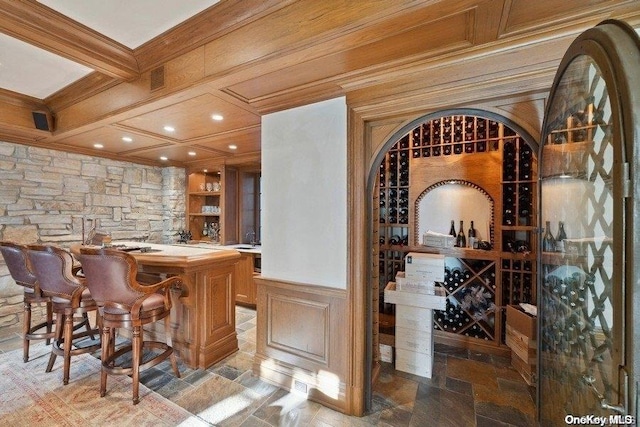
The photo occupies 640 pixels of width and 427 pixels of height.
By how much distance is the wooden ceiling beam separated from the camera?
1.52 meters

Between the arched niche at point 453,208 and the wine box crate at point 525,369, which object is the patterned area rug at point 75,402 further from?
the arched niche at point 453,208

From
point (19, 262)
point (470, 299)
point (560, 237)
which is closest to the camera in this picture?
point (560, 237)

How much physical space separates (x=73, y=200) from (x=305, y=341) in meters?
3.96

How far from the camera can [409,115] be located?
179cm

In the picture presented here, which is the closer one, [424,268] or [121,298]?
[121,298]

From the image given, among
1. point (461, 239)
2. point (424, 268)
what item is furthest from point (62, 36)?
point (461, 239)

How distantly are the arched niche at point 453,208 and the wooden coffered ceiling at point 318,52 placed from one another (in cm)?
161

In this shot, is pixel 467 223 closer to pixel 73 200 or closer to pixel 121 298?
pixel 121 298

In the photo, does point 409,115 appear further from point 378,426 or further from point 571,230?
point 378,426

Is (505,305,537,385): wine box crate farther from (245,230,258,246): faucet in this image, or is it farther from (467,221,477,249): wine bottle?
(245,230,258,246): faucet

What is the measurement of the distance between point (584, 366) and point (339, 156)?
1655 millimetres

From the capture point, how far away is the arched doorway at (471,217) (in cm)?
263

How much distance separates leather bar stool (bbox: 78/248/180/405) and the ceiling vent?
1.28m

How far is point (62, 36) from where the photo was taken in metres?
1.69
